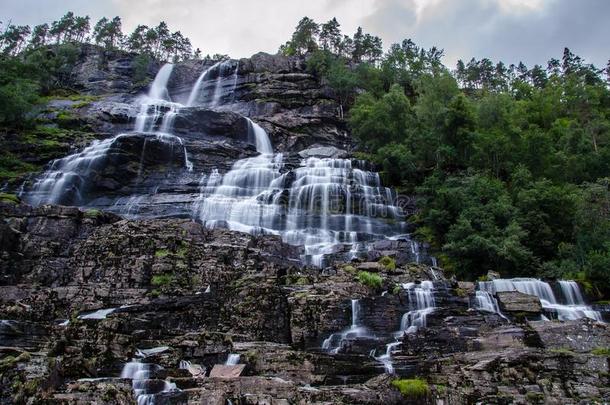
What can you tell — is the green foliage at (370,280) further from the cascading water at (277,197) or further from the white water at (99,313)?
the white water at (99,313)

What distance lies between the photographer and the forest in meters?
27.7

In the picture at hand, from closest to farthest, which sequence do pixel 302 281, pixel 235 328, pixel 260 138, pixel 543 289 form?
pixel 235 328 < pixel 302 281 < pixel 543 289 < pixel 260 138

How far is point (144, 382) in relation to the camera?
13.3 m

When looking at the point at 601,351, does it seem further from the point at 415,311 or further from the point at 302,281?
the point at 302,281

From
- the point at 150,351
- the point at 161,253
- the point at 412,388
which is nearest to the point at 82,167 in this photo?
the point at 161,253

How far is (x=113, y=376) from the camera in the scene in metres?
14.2

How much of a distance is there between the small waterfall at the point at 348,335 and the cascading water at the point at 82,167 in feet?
81.9

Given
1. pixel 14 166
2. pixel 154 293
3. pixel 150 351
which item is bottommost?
pixel 150 351

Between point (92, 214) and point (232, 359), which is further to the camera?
point (92, 214)

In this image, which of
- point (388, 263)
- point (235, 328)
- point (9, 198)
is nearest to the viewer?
point (235, 328)

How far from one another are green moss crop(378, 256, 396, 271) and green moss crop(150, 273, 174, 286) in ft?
33.7

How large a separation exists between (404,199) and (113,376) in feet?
88.0

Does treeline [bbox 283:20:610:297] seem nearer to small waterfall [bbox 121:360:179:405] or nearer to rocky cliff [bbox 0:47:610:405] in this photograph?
rocky cliff [bbox 0:47:610:405]

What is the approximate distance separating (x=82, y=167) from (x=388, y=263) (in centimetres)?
2600
